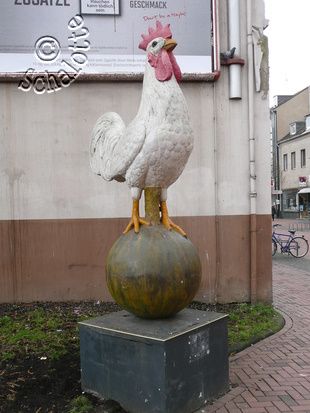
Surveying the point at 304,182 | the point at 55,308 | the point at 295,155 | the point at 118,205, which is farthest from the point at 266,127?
the point at 295,155

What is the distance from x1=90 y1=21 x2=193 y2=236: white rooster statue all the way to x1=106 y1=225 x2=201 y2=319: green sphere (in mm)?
238

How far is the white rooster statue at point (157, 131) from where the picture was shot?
3.96 m

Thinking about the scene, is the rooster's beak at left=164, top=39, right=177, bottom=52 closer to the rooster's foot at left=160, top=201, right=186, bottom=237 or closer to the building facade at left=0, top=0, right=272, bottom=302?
the rooster's foot at left=160, top=201, right=186, bottom=237

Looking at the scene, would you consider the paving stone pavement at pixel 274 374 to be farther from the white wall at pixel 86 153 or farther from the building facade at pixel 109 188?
the white wall at pixel 86 153

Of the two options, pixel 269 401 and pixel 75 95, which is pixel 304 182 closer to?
pixel 75 95

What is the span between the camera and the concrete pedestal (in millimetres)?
3821

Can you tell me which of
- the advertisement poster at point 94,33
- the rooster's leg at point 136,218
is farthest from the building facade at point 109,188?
the rooster's leg at point 136,218

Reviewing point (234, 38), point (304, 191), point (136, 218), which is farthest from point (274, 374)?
point (304, 191)

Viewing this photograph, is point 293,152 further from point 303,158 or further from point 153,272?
point 153,272

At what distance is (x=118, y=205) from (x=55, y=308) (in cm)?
202

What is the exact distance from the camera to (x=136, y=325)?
422cm

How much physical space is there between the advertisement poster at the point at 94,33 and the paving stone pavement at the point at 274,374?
4.49 m

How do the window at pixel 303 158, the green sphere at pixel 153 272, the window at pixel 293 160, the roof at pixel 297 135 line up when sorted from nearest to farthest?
the green sphere at pixel 153 272 → the roof at pixel 297 135 → the window at pixel 303 158 → the window at pixel 293 160

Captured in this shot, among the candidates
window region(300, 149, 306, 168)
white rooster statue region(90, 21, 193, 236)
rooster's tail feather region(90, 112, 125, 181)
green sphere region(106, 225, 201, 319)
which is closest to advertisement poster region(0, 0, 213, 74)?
rooster's tail feather region(90, 112, 125, 181)
